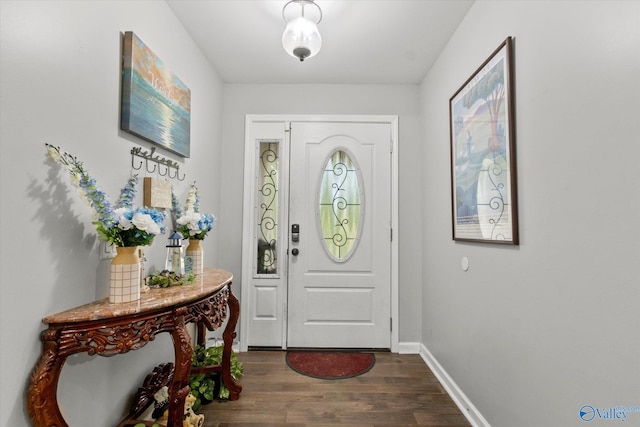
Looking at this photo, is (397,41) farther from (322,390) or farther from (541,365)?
(322,390)

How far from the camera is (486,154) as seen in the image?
174cm

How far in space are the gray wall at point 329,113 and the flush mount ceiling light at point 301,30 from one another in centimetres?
→ 99

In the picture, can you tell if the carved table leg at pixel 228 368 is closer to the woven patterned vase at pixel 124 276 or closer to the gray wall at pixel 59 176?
the gray wall at pixel 59 176

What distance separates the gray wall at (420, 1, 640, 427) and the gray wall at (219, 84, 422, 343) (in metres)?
1.00

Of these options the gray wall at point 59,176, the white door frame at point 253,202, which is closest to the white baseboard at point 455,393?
the white door frame at point 253,202

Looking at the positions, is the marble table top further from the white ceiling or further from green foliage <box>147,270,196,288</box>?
the white ceiling

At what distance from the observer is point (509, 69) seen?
1.51 m

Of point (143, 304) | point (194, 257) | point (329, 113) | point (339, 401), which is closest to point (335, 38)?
point (329, 113)

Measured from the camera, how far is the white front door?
9.40 feet

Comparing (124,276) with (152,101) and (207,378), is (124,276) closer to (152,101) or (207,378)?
(152,101)

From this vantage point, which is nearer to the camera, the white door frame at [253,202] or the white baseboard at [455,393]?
the white baseboard at [455,393]

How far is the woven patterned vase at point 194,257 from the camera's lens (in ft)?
6.19

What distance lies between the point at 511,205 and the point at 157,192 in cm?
195

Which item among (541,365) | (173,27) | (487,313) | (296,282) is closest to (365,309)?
(296,282)
